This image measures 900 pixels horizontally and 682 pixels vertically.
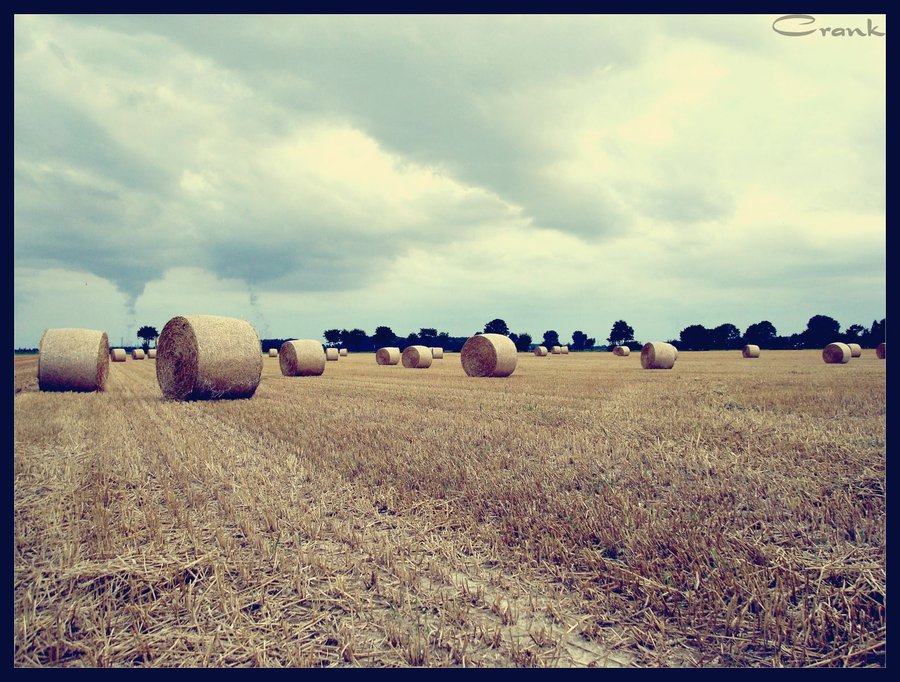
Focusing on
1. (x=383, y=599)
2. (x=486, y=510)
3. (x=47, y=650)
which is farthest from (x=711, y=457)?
(x=47, y=650)

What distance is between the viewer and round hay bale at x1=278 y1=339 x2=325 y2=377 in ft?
68.8

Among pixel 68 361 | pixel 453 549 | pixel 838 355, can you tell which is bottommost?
pixel 453 549

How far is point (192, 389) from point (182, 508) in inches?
321

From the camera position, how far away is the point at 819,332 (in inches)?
2447

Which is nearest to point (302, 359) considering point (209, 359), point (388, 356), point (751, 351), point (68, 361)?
point (68, 361)

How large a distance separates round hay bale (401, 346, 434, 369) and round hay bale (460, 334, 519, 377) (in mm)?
8145

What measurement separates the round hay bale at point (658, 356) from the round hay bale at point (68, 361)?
928 inches

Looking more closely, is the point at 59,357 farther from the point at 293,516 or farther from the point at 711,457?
the point at 711,457

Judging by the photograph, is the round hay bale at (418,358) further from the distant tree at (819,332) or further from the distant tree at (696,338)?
the distant tree at (819,332)

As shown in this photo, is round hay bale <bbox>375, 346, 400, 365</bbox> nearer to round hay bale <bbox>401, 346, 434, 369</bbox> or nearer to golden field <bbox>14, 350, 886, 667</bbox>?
round hay bale <bbox>401, 346, 434, 369</bbox>

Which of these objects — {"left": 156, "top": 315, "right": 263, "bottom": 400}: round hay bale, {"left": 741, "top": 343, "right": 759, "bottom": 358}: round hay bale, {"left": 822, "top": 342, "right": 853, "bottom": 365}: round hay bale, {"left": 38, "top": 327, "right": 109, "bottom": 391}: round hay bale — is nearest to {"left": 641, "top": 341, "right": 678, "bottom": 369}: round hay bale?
{"left": 822, "top": 342, "right": 853, "bottom": 365}: round hay bale

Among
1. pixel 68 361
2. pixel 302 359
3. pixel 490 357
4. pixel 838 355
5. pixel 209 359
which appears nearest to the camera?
pixel 209 359

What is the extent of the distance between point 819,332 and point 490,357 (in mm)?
60595

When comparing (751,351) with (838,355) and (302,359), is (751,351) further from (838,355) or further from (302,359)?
(302,359)
